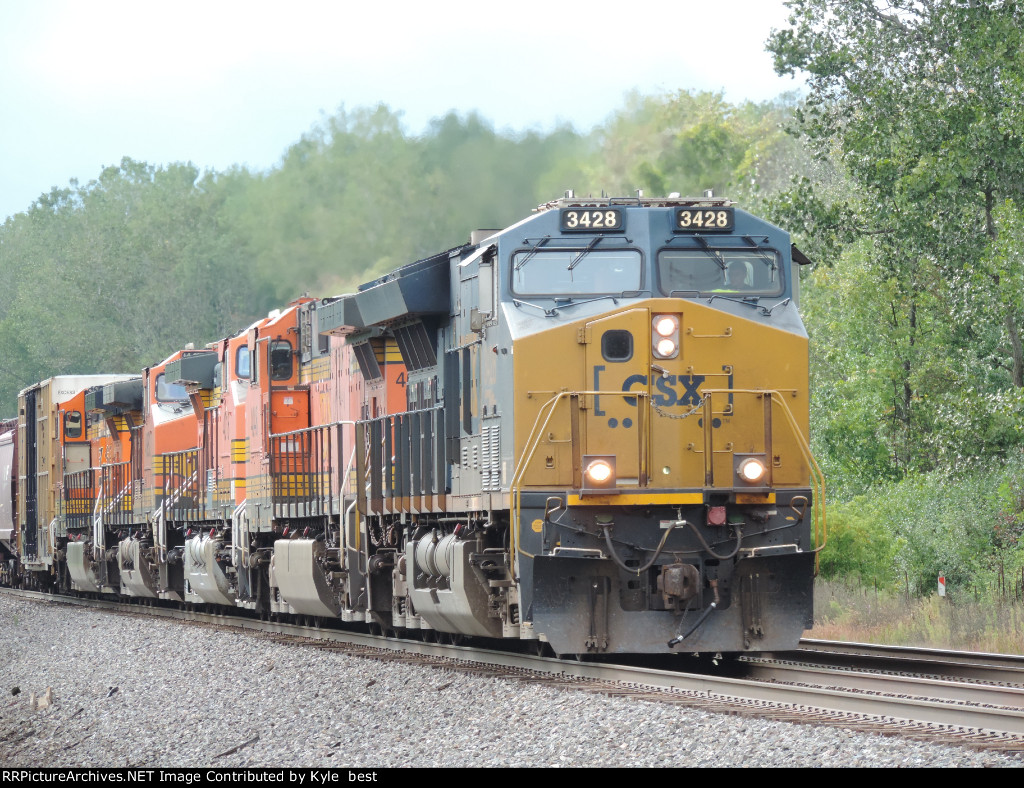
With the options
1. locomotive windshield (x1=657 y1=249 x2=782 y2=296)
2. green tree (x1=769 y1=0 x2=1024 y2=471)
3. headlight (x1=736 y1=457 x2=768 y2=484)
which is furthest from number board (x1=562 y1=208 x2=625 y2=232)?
green tree (x1=769 y1=0 x2=1024 y2=471)

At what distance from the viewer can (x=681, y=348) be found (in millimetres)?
10656

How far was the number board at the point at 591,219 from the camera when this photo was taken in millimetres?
10883

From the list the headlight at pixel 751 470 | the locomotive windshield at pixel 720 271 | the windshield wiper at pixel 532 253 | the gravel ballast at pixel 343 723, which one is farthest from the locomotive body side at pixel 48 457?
the headlight at pixel 751 470

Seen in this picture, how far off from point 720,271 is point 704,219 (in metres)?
0.43

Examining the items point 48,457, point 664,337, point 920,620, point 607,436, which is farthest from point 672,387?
point 48,457

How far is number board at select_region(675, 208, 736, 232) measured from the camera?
35.9 ft

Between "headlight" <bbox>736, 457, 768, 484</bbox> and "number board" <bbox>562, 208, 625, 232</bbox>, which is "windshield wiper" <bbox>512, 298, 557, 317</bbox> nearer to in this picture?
"number board" <bbox>562, 208, 625, 232</bbox>

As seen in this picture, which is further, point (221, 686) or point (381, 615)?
point (381, 615)

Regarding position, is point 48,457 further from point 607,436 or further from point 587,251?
point 607,436

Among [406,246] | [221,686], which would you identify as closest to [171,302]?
[406,246]

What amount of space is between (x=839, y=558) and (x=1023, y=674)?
8.32m

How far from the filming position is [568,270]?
35.9 ft

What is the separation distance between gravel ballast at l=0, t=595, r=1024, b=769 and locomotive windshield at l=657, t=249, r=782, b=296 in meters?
3.38

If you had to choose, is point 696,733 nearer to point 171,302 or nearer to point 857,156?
point 857,156
